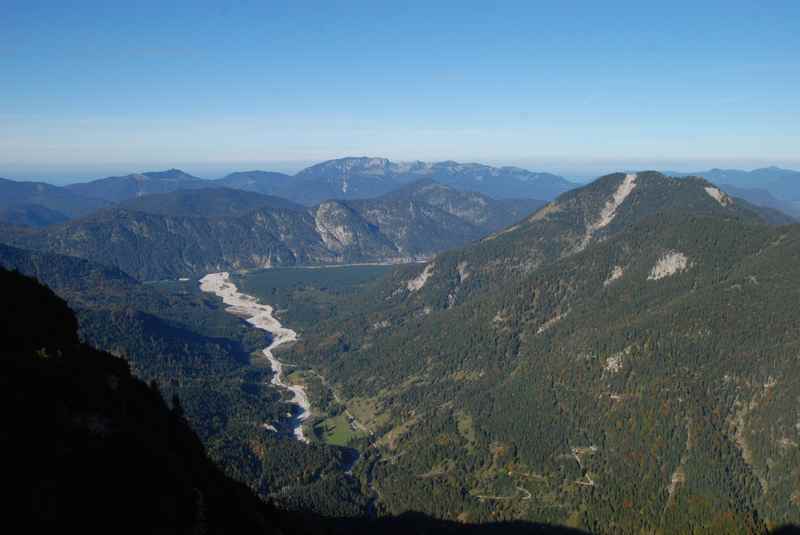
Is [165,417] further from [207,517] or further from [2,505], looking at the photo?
[2,505]

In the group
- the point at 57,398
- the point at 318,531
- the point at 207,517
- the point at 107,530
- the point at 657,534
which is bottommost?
the point at 657,534

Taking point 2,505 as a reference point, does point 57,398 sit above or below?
above

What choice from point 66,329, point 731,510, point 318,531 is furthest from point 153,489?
point 731,510

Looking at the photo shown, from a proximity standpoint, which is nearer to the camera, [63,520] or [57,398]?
[63,520]

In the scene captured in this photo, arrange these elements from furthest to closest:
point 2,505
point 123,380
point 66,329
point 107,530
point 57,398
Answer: point 66,329 < point 123,380 < point 57,398 < point 107,530 < point 2,505

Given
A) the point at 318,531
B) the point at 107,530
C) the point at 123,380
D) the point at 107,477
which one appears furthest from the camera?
the point at 318,531

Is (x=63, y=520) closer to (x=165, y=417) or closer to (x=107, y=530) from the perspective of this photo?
(x=107, y=530)

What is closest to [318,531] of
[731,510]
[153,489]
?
[153,489]

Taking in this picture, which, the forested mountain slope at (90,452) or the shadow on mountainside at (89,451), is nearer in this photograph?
the shadow on mountainside at (89,451)

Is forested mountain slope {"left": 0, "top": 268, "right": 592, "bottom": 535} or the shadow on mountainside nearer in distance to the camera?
the shadow on mountainside
